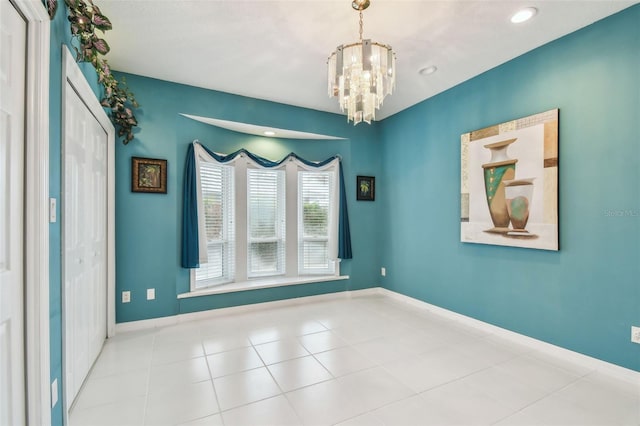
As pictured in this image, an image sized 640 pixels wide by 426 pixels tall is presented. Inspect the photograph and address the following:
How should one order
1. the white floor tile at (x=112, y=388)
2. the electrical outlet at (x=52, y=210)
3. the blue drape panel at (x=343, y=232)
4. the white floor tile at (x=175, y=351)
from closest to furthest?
the electrical outlet at (x=52, y=210)
the white floor tile at (x=112, y=388)
the white floor tile at (x=175, y=351)
the blue drape panel at (x=343, y=232)

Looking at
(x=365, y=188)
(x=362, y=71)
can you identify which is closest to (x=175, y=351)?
(x=362, y=71)

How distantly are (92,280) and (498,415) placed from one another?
3107 millimetres

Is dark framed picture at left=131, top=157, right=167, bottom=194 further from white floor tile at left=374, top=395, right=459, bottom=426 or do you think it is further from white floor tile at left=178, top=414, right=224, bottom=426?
white floor tile at left=374, top=395, right=459, bottom=426

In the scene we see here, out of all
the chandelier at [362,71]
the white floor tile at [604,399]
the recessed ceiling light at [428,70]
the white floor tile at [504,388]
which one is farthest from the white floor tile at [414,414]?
the recessed ceiling light at [428,70]

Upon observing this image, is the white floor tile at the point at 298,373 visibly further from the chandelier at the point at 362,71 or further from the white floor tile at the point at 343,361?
the chandelier at the point at 362,71

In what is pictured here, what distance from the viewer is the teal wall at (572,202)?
2205 millimetres

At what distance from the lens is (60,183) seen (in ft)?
5.38

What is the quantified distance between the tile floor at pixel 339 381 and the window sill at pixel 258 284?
0.45 m

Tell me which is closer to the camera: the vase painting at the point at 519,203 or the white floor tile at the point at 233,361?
the white floor tile at the point at 233,361

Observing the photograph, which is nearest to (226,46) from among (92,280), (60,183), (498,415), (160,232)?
(60,183)

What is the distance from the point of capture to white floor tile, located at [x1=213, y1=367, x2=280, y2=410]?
1987mm

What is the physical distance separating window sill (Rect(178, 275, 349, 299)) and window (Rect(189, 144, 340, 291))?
0.07 meters

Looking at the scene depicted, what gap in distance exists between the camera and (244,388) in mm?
2123

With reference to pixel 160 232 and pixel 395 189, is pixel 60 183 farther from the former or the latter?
pixel 395 189
